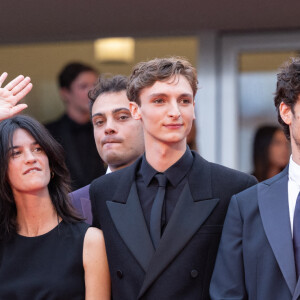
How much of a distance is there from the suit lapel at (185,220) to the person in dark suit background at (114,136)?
629mm

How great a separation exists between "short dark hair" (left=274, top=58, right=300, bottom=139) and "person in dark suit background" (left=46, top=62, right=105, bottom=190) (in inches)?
110

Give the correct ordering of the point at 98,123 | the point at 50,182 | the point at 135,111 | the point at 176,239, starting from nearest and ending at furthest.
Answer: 1. the point at 176,239
2. the point at 135,111
3. the point at 50,182
4. the point at 98,123

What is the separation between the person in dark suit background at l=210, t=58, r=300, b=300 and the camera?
125 inches

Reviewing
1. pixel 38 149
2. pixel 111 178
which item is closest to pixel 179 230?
pixel 111 178

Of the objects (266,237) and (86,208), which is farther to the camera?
(86,208)

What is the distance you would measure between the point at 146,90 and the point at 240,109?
10.2ft

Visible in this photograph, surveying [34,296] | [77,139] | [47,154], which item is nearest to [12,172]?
[47,154]

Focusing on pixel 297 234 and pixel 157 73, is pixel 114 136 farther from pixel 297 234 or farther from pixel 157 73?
pixel 297 234

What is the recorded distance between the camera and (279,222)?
325 centimetres

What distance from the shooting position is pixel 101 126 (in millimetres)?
4238

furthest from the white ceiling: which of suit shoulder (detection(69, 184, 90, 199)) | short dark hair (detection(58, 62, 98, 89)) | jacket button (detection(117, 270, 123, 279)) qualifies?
jacket button (detection(117, 270, 123, 279))

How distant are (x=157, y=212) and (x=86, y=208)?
0.70 metres

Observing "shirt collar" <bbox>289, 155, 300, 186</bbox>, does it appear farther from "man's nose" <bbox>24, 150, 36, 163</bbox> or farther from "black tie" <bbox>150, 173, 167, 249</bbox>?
"man's nose" <bbox>24, 150, 36, 163</bbox>

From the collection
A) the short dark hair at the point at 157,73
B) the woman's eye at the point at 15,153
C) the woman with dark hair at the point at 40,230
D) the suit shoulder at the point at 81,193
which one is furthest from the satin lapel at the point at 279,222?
the woman's eye at the point at 15,153
